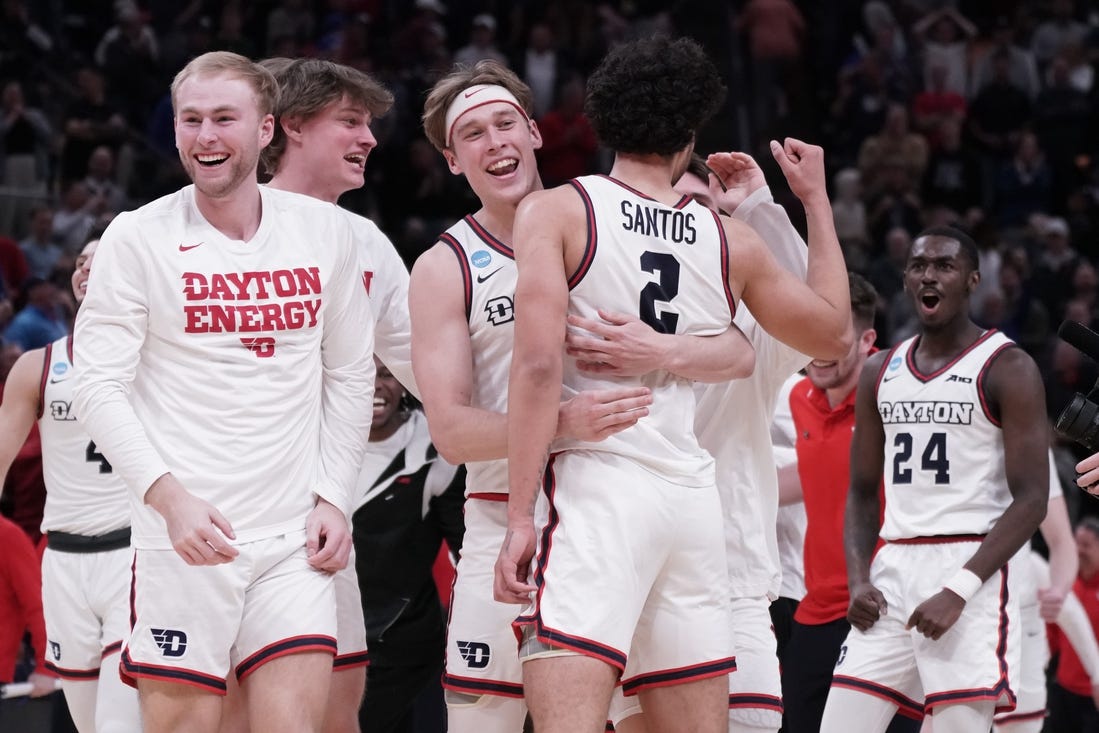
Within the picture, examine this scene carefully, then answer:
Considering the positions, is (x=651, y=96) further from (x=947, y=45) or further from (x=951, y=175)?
(x=947, y=45)

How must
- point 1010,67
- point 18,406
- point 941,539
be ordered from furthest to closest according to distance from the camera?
point 1010,67
point 18,406
point 941,539

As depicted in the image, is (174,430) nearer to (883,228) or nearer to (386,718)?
(386,718)

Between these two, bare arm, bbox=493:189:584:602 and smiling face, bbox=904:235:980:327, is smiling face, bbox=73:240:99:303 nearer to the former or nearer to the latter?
bare arm, bbox=493:189:584:602

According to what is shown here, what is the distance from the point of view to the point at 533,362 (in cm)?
381

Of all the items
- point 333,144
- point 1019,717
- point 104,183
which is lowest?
point 1019,717

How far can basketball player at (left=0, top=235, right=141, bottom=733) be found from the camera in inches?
247

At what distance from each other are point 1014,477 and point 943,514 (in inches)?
11.8

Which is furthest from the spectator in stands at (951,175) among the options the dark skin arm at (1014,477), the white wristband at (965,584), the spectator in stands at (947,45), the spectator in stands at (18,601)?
the spectator in stands at (18,601)

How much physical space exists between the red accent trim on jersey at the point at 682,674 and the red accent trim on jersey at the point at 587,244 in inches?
40.8

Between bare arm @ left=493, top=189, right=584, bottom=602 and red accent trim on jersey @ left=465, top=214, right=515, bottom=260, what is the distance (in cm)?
66

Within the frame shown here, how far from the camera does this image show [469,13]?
17.3 meters

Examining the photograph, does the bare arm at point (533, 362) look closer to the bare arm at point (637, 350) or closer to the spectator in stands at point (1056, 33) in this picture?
the bare arm at point (637, 350)

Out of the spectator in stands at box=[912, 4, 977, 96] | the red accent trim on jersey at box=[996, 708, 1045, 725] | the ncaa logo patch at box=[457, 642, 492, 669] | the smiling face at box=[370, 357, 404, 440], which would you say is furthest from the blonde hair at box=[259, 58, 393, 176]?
the spectator in stands at box=[912, 4, 977, 96]

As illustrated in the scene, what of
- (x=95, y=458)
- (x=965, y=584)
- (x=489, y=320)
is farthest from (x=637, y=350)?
(x=95, y=458)
